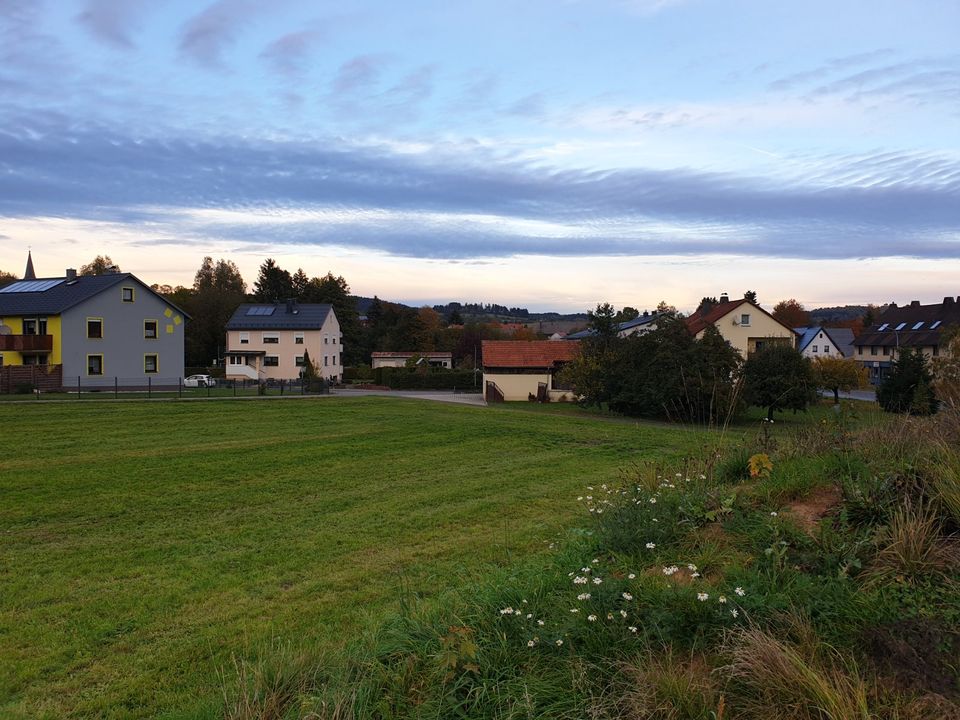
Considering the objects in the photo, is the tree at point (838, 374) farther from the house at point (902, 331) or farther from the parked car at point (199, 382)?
the parked car at point (199, 382)

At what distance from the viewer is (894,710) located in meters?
2.78

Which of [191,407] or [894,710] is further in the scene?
[191,407]

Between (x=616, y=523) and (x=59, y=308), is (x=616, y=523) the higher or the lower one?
the lower one

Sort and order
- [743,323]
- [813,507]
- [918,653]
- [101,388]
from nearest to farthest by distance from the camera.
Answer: [918,653], [813,507], [101,388], [743,323]

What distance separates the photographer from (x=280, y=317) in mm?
60656

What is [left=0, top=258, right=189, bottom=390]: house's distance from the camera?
4153 centimetres

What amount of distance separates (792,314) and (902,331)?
49793 millimetres

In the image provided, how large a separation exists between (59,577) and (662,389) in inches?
1025

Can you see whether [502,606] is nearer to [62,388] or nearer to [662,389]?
[662,389]

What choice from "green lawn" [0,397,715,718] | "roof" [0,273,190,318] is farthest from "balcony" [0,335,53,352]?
"green lawn" [0,397,715,718]

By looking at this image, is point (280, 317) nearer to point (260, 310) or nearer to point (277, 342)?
point (277, 342)

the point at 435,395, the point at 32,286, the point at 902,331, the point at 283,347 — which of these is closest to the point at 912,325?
the point at 902,331

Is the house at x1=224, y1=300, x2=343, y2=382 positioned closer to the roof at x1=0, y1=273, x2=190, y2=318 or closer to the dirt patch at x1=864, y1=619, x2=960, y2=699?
the roof at x1=0, y1=273, x2=190, y2=318

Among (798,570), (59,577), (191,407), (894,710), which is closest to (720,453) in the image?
(798,570)
